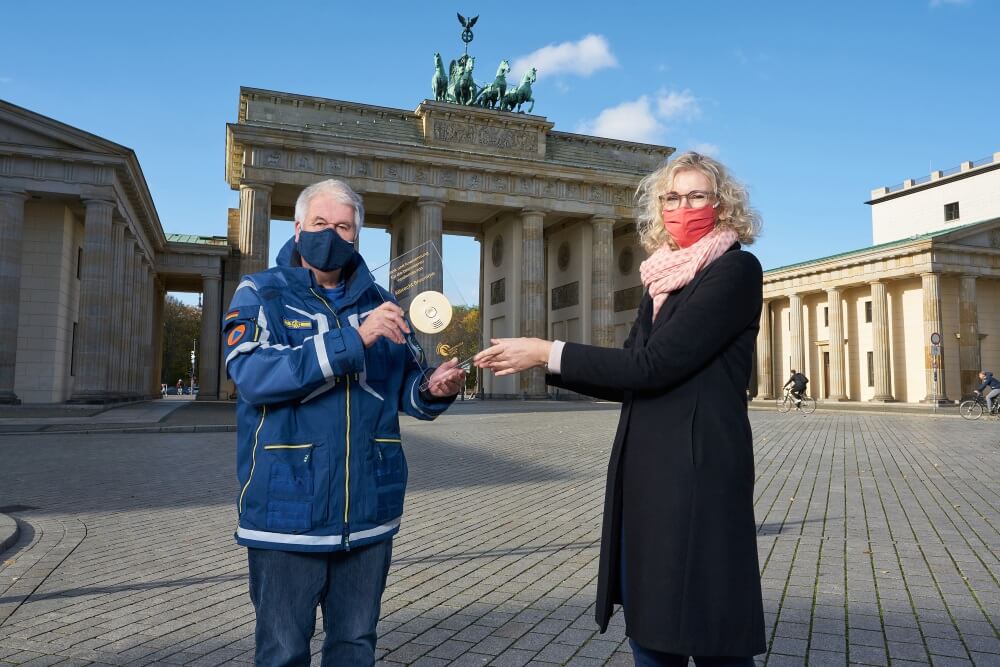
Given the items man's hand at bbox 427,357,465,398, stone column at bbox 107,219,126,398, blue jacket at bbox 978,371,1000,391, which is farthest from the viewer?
stone column at bbox 107,219,126,398

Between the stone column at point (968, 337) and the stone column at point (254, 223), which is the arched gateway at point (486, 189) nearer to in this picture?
the stone column at point (254, 223)

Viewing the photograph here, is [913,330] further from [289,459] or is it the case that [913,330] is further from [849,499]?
[289,459]

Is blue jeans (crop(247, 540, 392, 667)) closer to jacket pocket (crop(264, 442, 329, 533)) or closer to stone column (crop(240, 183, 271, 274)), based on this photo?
jacket pocket (crop(264, 442, 329, 533))

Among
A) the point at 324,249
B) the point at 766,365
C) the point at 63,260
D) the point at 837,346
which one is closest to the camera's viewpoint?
the point at 324,249

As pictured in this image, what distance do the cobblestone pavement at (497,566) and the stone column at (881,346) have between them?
36534 millimetres

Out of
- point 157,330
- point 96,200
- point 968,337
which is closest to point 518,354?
point 96,200

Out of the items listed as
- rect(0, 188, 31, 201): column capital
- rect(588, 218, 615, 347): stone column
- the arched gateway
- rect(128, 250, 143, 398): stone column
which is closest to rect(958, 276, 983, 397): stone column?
the arched gateway

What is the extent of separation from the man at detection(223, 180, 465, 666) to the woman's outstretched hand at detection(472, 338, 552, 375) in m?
0.31

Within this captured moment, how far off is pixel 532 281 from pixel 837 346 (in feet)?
68.1

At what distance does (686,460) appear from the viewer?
7.45ft

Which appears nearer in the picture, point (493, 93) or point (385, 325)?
point (385, 325)

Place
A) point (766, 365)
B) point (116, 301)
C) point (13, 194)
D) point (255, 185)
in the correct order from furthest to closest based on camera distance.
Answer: point (766, 365) < point (255, 185) < point (116, 301) < point (13, 194)

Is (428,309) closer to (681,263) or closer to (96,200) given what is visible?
(681,263)

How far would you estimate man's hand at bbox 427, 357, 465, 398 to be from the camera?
280cm
